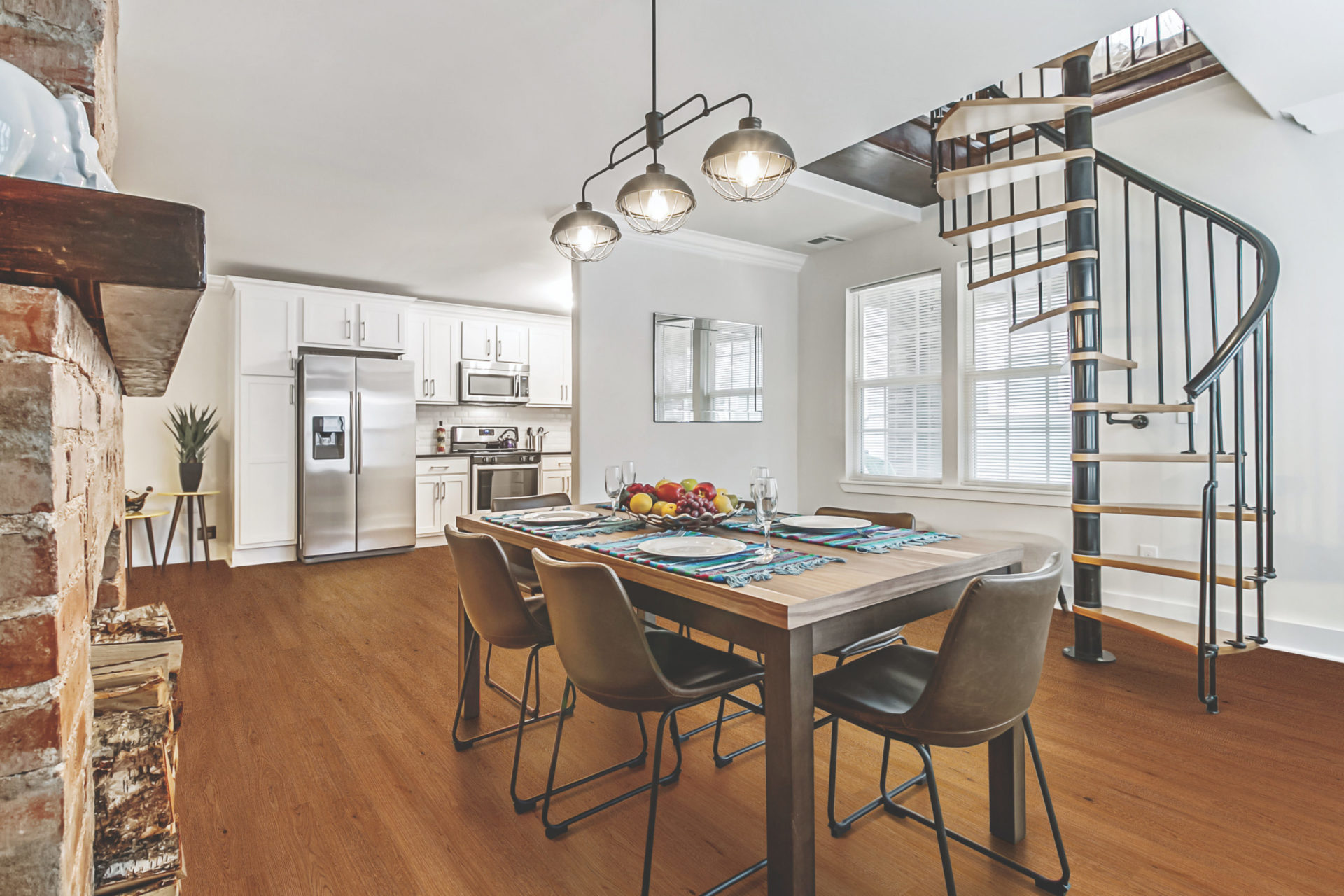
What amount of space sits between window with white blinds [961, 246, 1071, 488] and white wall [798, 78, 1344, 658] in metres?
0.22

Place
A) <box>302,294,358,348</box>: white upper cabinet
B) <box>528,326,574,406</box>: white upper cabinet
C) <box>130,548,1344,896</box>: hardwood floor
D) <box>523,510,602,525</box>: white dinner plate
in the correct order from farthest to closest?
<box>528,326,574,406</box>: white upper cabinet, <box>302,294,358,348</box>: white upper cabinet, <box>523,510,602,525</box>: white dinner plate, <box>130,548,1344,896</box>: hardwood floor

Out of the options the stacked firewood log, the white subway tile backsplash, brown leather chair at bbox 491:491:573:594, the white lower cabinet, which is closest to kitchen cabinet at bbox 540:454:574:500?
the white subway tile backsplash

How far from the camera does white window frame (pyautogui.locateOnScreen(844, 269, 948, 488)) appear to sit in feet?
14.3

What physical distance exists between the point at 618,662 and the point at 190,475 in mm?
5064

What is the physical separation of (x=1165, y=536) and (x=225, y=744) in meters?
4.21

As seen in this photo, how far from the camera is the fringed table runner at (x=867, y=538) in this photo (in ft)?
5.89

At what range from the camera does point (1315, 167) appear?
2.99 m

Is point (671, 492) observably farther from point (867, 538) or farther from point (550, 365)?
point (550, 365)

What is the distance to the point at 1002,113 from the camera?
2.83 meters

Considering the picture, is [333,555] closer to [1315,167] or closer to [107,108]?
[107,108]

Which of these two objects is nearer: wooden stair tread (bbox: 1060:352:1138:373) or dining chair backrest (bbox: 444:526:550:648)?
dining chair backrest (bbox: 444:526:550:648)

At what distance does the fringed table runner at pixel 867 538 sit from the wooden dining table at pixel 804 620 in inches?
1.8

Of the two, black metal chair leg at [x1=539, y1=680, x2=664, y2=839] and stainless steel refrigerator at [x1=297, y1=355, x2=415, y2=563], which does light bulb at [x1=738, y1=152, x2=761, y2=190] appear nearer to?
black metal chair leg at [x1=539, y1=680, x2=664, y2=839]

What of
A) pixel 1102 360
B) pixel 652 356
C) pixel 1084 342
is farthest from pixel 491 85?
pixel 1102 360
